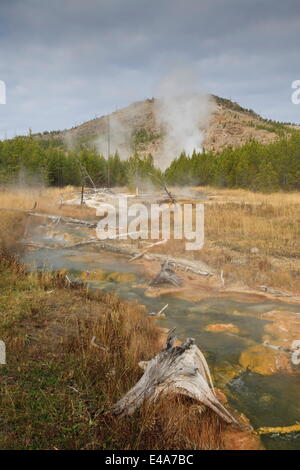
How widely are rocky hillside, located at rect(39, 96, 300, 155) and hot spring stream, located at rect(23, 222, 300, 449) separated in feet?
301

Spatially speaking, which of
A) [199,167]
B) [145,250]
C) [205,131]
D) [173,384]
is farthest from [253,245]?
[205,131]

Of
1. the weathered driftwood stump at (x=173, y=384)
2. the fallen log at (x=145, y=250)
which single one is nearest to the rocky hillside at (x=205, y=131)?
the fallen log at (x=145, y=250)

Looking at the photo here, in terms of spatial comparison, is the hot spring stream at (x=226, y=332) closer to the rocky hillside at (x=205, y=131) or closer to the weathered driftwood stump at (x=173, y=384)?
the weathered driftwood stump at (x=173, y=384)

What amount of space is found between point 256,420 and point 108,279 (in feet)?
26.4

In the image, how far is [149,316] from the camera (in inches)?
334

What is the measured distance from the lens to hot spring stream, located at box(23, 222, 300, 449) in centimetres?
491

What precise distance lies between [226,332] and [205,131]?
141 m

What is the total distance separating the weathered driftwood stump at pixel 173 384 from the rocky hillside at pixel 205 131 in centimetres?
10065

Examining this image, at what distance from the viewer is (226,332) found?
25.5ft

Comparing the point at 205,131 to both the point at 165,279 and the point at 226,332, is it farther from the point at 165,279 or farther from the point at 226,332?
the point at 226,332

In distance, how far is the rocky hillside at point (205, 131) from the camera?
12575 cm

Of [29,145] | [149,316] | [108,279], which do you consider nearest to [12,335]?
[149,316]

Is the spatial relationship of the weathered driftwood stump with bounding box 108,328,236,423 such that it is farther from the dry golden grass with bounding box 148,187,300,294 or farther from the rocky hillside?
the rocky hillside
